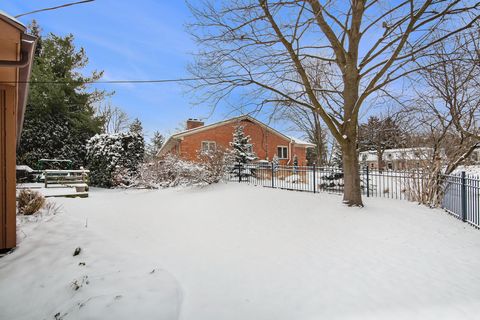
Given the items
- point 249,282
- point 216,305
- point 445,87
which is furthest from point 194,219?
point 445,87

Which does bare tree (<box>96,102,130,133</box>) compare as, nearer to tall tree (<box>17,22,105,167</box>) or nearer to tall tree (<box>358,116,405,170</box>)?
tall tree (<box>17,22,105,167</box>)

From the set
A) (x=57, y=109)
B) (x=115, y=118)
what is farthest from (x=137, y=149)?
(x=115, y=118)

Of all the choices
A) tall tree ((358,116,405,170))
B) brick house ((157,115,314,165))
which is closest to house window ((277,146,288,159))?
brick house ((157,115,314,165))

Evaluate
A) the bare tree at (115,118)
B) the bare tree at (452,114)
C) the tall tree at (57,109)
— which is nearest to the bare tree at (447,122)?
the bare tree at (452,114)

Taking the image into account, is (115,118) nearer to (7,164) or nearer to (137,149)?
(137,149)

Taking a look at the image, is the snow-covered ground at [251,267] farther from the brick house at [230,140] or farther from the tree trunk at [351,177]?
the brick house at [230,140]

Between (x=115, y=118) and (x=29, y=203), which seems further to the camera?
(x=115, y=118)

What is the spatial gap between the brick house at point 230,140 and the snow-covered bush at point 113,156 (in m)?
4.10

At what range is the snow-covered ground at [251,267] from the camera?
11.9 ft

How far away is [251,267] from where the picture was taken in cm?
511

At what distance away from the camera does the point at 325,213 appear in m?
8.48

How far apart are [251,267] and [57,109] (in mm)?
21551

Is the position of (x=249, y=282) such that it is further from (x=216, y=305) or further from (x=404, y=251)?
(x=404, y=251)

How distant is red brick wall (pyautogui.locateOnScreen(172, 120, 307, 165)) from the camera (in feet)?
79.4
